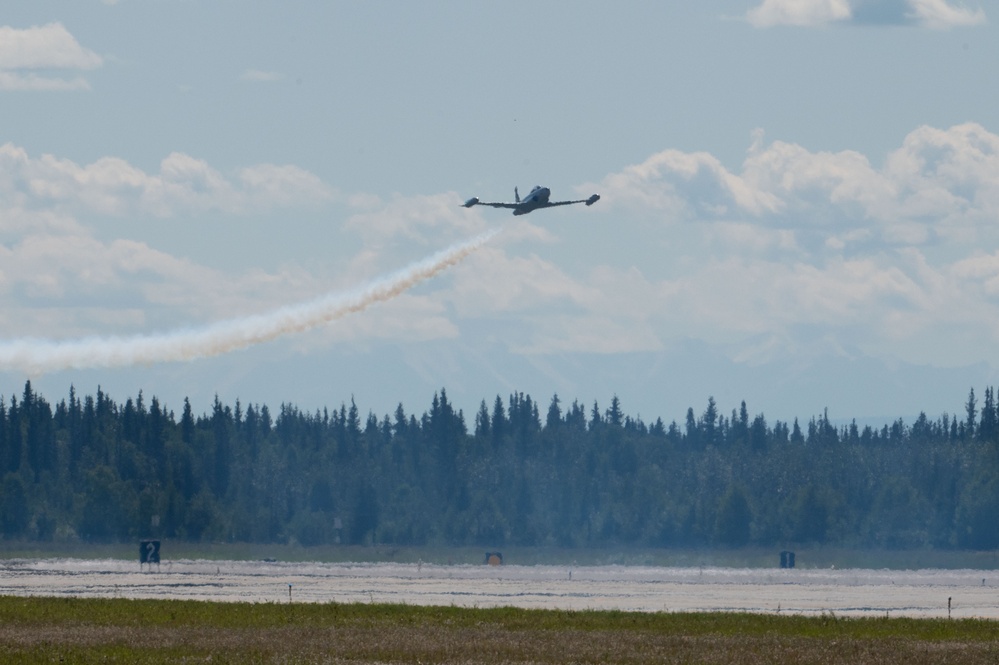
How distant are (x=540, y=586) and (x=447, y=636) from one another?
139 ft

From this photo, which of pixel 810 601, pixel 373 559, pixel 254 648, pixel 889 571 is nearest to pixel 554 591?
pixel 810 601

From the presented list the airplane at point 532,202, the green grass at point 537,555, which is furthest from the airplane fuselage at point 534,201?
the green grass at point 537,555

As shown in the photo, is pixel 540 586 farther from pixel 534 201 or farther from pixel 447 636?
pixel 447 636

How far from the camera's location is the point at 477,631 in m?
69.1

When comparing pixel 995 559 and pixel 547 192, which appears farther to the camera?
pixel 995 559

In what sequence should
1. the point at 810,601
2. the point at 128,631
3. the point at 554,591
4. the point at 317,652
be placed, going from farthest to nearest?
1. the point at 554,591
2. the point at 810,601
3. the point at 128,631
4. the point at 317,652

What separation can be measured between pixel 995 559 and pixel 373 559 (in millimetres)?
64013

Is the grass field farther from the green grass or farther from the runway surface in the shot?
the green grass

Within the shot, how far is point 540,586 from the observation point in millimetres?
108750

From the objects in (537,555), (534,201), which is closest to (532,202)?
(534,201)

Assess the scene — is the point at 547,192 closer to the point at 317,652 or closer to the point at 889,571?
the point at 317,652

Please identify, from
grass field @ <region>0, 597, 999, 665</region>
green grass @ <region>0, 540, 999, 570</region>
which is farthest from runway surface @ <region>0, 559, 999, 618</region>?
green grass @ <region>0, 540, 999, 570</region>

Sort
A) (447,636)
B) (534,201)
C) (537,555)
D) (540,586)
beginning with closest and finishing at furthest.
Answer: (447,636) → (534,201) → (540,586) → (537,555)

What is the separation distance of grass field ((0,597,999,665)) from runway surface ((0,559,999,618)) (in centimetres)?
875
